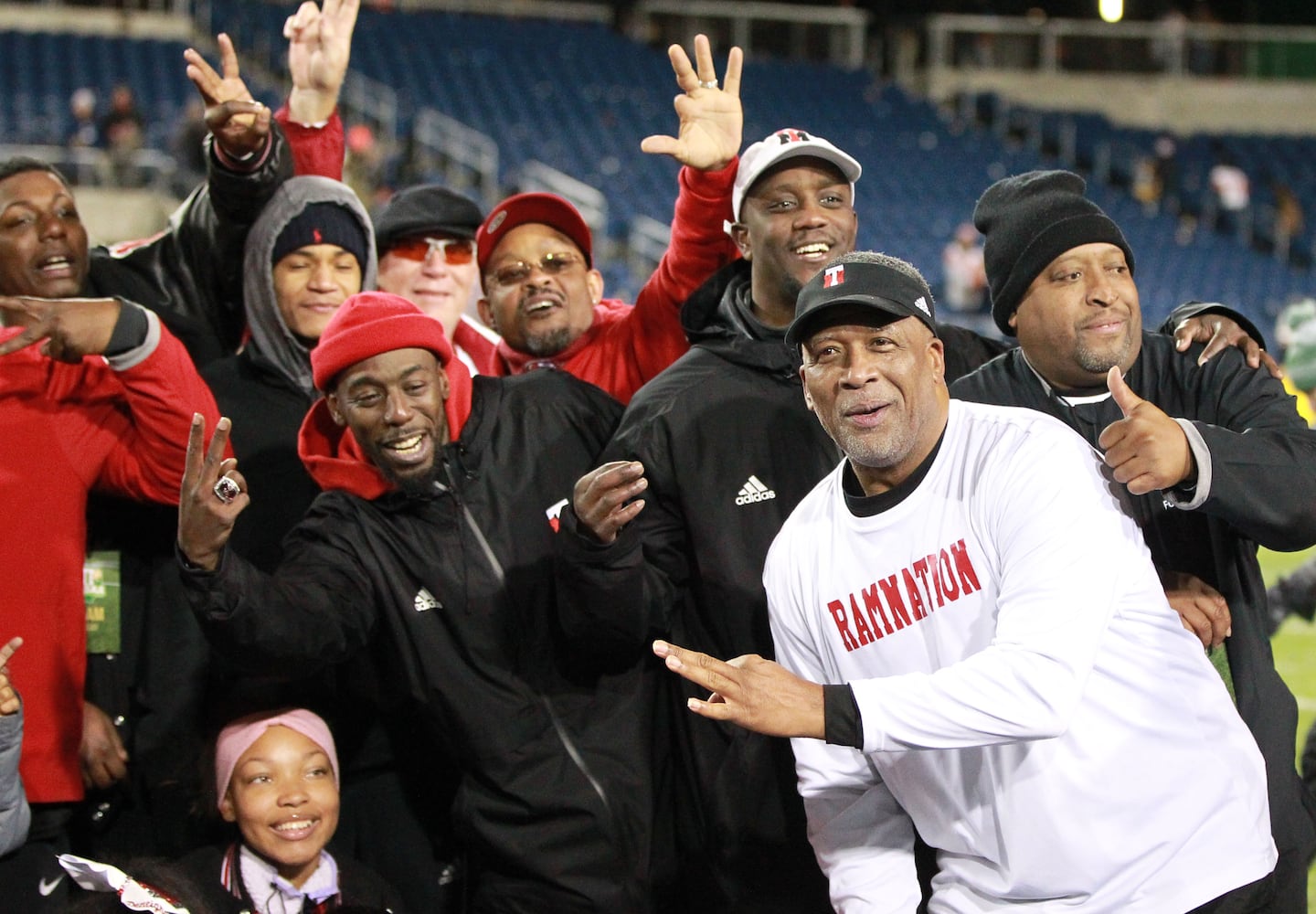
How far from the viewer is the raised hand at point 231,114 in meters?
3.95

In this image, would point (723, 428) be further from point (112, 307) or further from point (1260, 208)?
point (1260, 208)

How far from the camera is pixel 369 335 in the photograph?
3.36 metres

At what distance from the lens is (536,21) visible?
22703 millimetres

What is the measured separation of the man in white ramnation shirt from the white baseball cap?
88cm

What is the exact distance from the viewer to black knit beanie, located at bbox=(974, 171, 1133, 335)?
10.3ft

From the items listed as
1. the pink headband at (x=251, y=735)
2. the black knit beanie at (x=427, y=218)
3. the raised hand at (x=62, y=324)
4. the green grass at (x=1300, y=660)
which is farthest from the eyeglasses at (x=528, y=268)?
the green grass at (x=1300, y=660)

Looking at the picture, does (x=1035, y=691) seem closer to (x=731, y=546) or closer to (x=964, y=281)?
(x=731, y=546)

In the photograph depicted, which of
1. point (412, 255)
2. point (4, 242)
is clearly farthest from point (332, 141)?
point (4, 242)

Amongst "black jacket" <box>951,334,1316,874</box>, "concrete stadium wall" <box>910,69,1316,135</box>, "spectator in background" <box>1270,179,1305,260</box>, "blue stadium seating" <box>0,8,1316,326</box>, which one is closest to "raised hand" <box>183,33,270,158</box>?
"black jacket" <box>951,334,1316,874</box>

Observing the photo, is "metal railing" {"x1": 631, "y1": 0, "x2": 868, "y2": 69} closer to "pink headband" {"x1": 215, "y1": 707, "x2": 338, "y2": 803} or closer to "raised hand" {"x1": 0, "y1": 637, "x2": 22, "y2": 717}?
"pink headband" {"x1": 215, "y1": 707, "x2": 338, "y2": 803}

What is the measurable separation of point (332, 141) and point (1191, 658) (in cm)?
298

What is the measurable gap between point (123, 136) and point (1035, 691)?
1260 centimetres

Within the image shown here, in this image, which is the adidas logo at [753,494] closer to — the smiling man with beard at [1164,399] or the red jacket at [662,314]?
the smiling man with beard at [1164,399]

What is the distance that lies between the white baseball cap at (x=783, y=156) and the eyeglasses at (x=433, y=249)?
120 cm
